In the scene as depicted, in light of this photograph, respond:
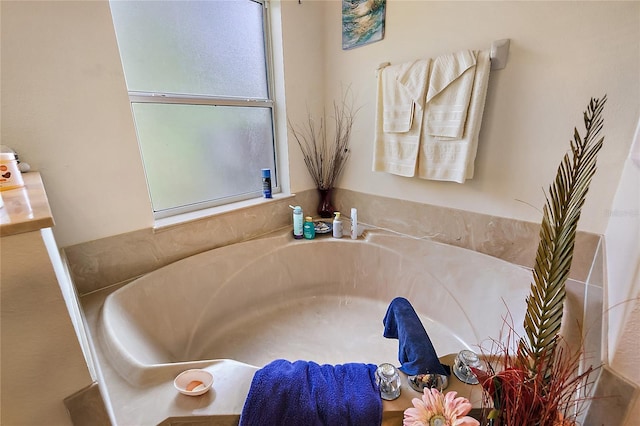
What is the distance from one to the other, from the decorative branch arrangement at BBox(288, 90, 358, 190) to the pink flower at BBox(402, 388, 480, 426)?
1.69 meters

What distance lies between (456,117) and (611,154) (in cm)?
62

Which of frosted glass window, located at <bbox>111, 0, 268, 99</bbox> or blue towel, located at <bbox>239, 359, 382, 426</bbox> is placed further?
frosted glass window, located at <bbox>111, 0, 268, 99</bbox>

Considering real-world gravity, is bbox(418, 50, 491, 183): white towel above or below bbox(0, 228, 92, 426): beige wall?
above

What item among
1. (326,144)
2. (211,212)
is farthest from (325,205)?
(211,212)

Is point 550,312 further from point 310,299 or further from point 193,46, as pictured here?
point 193,46

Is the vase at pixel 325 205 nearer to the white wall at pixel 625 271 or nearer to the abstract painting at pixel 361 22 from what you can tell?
the abstract painting at pixel 361 22

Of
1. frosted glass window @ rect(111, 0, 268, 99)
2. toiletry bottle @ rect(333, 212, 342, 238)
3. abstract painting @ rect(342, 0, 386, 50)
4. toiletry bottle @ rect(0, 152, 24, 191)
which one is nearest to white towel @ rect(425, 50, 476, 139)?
abstract painting @ rect(342, 0, 386, 50)

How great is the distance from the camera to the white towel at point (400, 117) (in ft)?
4.81

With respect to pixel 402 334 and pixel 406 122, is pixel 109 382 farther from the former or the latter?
pixel 406 122

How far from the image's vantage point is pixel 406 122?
1549mm

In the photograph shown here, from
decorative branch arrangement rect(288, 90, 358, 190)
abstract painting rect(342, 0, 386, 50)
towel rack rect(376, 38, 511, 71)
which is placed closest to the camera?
towel rack rect(376, 38, 511, 71)

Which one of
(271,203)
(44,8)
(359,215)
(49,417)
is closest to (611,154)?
(359,215)

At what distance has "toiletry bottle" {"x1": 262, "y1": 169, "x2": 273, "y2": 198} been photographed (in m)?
1.88

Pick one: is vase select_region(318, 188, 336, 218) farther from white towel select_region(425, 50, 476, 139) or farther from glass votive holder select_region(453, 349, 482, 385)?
glass votive holder select_region(453, 349, 482, 385)
